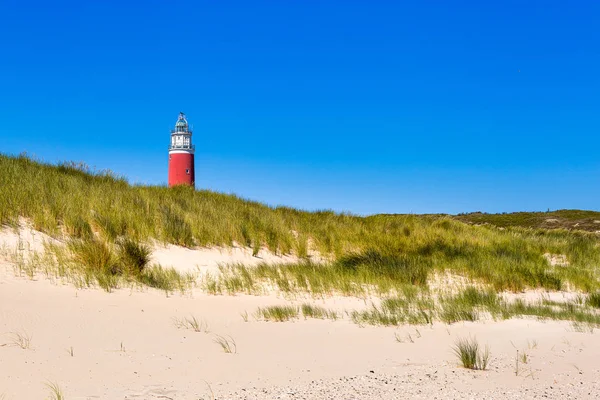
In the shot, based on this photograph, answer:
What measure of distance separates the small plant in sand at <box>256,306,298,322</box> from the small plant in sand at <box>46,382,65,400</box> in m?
3.00

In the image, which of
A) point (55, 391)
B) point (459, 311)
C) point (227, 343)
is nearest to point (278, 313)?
point (227, 343)

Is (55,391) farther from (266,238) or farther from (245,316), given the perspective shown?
(266,238)

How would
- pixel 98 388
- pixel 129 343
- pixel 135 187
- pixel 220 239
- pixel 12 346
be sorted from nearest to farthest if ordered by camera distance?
pixel 98 388
pixel 12 346
pixel 129 343
pixel 220 239
pixel 135 187

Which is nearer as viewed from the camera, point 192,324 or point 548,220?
point 192,324

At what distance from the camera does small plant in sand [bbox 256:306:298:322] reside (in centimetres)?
619

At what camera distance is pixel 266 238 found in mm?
12484

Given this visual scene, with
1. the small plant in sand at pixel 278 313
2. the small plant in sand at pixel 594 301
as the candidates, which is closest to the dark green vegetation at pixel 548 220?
the small plant in sand at pixel 594 301

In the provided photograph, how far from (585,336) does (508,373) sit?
2.12 metres

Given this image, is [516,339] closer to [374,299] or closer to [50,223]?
[374,299]

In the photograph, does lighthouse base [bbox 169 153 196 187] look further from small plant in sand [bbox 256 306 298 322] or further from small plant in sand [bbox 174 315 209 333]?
small plant in sand [bbox 174 315 209 333]

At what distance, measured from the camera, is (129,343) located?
467 cm

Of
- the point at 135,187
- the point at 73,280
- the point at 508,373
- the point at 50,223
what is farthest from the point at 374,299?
the point at 135,187

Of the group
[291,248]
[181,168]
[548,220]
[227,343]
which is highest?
[181,168]

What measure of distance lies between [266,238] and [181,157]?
25019 millimetres
